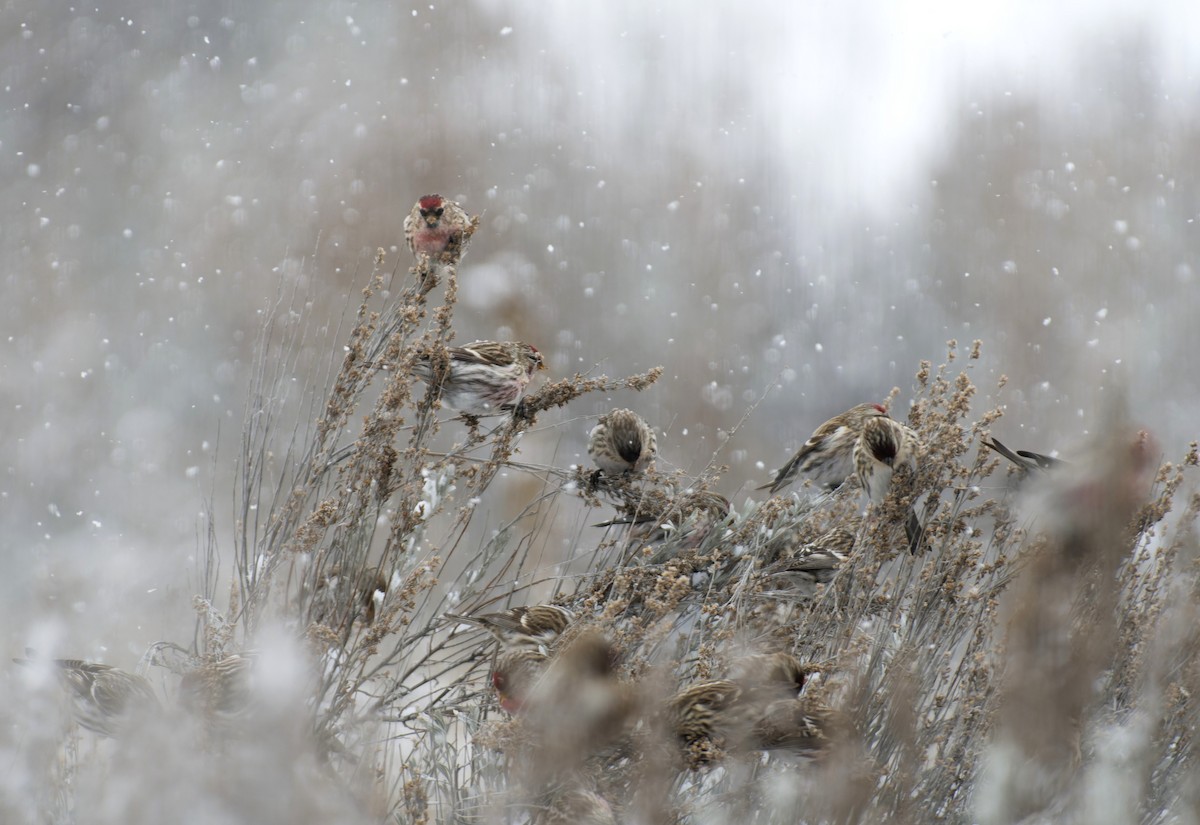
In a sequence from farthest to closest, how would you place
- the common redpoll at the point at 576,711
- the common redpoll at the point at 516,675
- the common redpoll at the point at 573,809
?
the common redpoll at the point at 516,675 → the common redpoll at the point at 573,809 → the common redpoll at the point at 576,711

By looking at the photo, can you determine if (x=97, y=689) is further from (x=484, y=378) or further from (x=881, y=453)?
(x=881, y=453)

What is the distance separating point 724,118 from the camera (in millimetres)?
5113

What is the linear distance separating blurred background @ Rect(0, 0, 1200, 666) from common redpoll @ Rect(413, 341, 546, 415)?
7.89 feet

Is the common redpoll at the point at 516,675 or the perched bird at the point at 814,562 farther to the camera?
the perched bird at the point at 814,562

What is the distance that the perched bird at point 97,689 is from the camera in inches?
51.2

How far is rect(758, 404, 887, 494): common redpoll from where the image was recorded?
209 cm

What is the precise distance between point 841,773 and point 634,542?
862 millimetres

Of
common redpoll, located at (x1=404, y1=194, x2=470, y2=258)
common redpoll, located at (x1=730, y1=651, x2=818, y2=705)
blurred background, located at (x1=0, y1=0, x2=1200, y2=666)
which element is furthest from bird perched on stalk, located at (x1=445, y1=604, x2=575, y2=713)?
blurred background, located at (x1=0, y1=0, x2=1200, y2=666)

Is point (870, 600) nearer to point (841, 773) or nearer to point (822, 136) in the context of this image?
point (841, 773)

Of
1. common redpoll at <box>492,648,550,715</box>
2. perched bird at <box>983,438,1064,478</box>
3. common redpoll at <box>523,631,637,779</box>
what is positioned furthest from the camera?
perched bird at <box>983,438,1064,478</box>

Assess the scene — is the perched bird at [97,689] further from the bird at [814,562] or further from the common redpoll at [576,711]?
the bird at [814,562]

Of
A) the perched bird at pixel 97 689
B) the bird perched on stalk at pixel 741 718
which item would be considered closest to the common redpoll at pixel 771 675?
the bird perched on stalk at pixel 741 718

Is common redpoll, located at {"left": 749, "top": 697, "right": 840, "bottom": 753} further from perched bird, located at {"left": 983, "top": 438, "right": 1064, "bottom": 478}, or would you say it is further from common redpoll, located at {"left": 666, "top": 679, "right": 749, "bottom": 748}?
perched bird, located at {"left": 983, "top": 438, "right": 1064, "bottom": 478}

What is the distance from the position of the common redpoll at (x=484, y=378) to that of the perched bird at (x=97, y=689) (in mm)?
696
